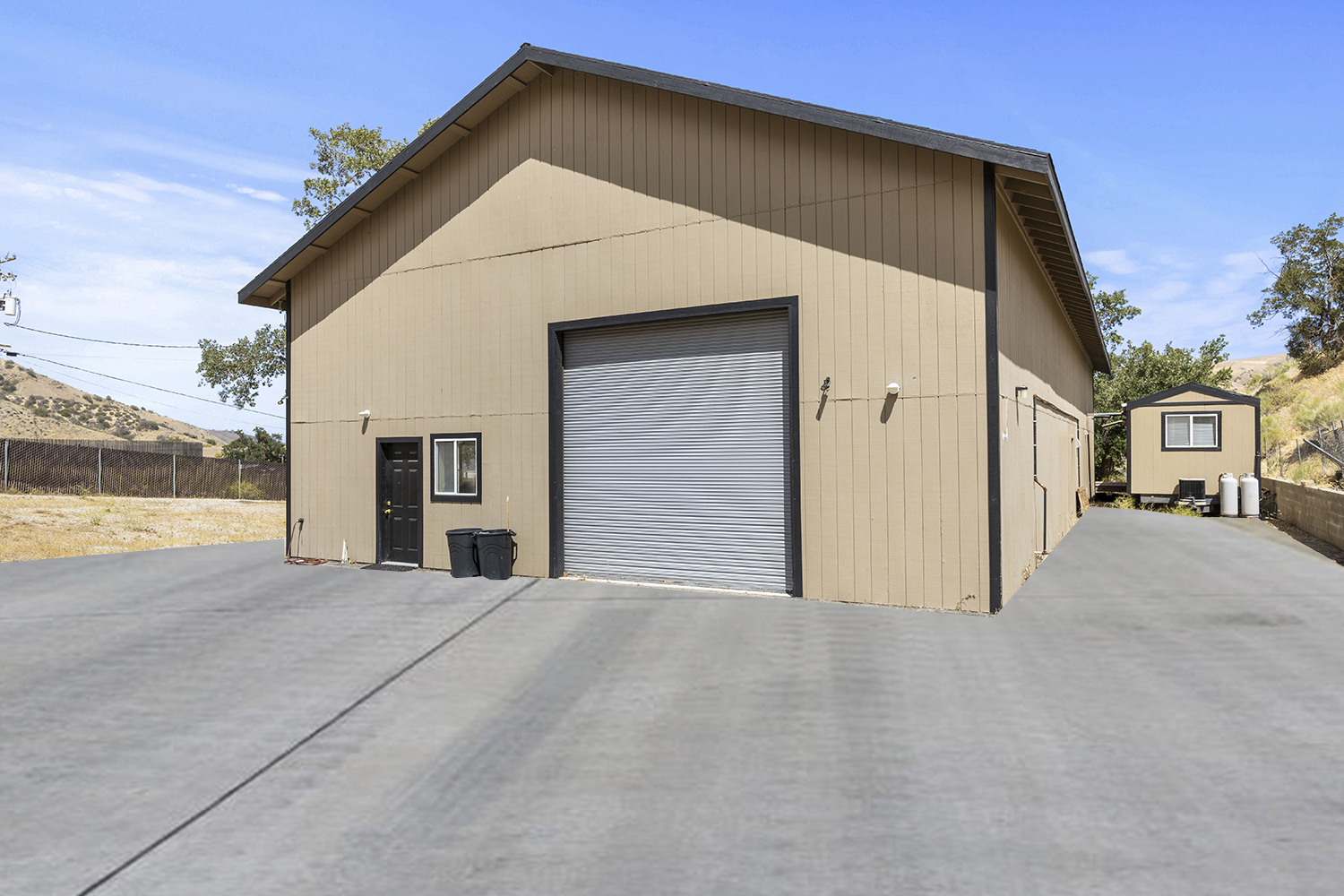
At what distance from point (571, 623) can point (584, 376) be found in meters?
4.31

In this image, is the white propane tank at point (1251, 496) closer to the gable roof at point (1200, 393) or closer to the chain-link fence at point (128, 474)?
the gable roof at point (1200, 393)

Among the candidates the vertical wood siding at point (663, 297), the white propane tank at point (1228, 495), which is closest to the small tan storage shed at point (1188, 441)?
the white propane tank at point (1228, 495)

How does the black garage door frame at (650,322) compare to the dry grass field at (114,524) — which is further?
the dry grass field at (114,524)

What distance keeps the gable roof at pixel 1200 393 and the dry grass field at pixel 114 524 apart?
82.1 ft

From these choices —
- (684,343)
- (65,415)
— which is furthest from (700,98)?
(65,415)

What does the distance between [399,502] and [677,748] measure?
963 cm

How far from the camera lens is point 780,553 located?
1039 centimetres

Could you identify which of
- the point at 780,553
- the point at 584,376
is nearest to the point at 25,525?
the point at 584,376

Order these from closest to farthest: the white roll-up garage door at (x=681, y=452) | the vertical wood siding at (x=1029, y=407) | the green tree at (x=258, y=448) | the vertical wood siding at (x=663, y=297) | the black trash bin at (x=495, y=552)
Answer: the vertical wood siding at (x=663, y=297)
the vertical wood siding at (x=1029, y=407)
the white roll-up garage door at (x=681, y=452)
the black trash bin at (x=495, y=552)
the green tree at (x=258, y=448)

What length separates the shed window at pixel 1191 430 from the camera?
22141 millimetres

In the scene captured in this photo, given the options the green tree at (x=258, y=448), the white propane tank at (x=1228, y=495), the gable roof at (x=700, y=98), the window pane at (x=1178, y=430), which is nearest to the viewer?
the gable roof at (x=700, y=98)

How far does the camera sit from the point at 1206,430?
2222cm

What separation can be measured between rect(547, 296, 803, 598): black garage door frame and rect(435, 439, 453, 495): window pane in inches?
86.0

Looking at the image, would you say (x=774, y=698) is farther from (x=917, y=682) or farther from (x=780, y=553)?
(x=780, y=553)
